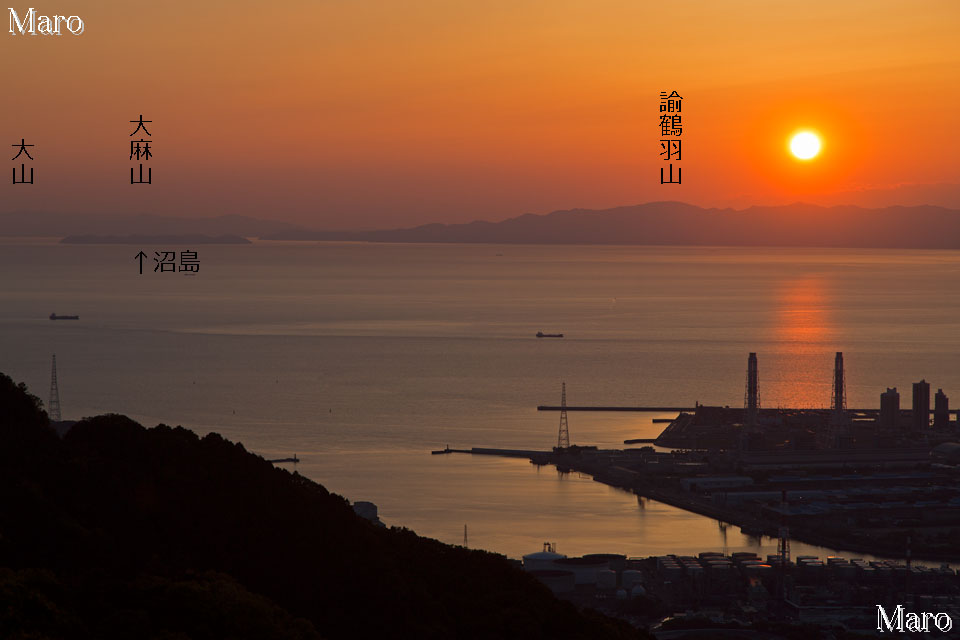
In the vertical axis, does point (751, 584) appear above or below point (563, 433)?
below

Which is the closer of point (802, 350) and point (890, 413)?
point (890, 413)

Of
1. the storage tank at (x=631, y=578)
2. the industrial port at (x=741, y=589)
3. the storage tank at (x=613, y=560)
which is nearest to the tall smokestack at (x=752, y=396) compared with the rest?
the industrial port at (x=741, y=589)

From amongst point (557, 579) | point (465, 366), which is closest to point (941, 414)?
point (465, 366)

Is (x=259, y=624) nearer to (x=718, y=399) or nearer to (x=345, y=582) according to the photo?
(x=345, y=582)

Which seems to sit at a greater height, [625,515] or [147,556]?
[147,556]

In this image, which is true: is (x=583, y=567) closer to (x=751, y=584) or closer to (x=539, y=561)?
(x=539, y=561)

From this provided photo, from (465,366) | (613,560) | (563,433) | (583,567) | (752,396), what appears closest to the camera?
(583,567)

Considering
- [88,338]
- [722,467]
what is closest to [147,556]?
[722,467]
